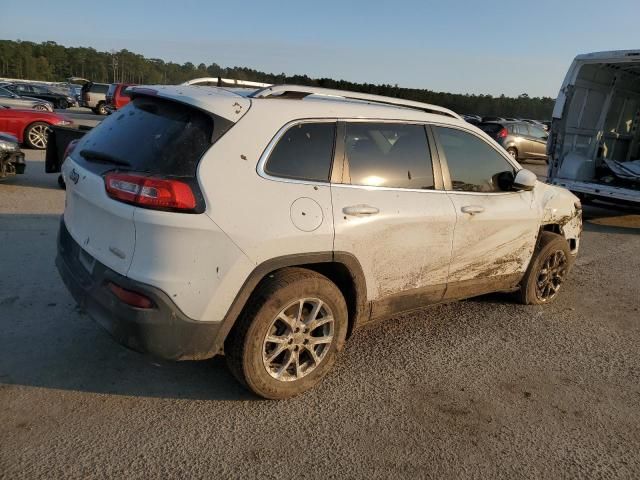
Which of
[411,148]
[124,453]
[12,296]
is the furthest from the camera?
[12,296]

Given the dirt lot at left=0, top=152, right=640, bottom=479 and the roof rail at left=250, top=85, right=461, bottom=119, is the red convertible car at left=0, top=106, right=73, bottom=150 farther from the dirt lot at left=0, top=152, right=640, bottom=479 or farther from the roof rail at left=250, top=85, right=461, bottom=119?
the roof rail at left=250, top=85, right=461, bottom=119

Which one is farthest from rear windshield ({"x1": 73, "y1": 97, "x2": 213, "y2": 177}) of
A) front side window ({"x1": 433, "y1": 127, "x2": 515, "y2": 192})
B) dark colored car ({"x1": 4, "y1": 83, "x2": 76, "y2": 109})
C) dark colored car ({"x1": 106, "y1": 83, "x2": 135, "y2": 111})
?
dark colored car ({"x1": 4, "y1": 83, "x2": 76, "y2": 109})

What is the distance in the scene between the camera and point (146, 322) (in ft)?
8.53

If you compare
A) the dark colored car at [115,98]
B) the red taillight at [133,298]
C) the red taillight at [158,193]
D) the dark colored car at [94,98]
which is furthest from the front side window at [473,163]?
the dark colored car at [94,98]

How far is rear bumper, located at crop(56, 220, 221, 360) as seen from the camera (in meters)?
2.60

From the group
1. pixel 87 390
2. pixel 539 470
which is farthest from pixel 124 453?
pixel 539 470

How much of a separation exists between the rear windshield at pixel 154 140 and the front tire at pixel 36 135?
9.67 m

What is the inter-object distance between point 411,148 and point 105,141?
77.3 inches

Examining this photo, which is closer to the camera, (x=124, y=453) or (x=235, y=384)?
(x=124, y=453)

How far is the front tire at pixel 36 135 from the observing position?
11461mm

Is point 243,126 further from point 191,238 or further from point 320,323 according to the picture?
point 320,323

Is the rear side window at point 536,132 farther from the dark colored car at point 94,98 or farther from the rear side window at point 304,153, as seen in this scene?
the dark colored car at point 94,98

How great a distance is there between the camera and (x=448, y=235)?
3.68 metres

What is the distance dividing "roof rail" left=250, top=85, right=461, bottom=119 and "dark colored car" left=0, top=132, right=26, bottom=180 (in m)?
6.38
